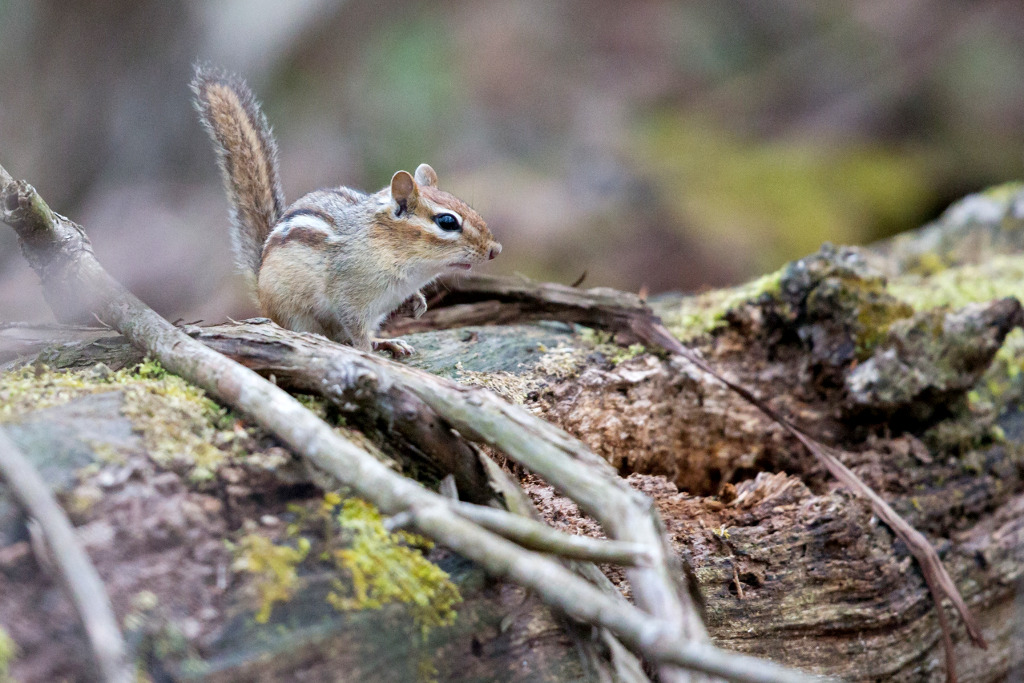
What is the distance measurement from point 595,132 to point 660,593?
28.9 feet

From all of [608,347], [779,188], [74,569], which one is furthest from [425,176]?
[779,188]

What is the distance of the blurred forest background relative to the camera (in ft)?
23.2

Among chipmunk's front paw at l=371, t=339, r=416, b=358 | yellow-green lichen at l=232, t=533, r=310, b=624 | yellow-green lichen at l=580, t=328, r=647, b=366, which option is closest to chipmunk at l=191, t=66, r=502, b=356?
chipmunk's front paw at l=371, t=339, r=416, b=358

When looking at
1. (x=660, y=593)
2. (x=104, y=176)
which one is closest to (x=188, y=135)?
(x=104, y=176)

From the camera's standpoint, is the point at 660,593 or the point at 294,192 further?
the point at 294,192

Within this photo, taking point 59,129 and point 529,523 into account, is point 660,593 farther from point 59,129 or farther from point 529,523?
point 59,129

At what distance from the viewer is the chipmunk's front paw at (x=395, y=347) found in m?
2.83

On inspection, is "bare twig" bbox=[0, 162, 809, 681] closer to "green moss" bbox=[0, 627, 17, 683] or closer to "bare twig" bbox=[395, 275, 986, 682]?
"green moss" bbox=[0, 627, 17, 683]

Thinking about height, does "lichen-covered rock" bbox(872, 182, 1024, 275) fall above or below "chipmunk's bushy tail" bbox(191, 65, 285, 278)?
above

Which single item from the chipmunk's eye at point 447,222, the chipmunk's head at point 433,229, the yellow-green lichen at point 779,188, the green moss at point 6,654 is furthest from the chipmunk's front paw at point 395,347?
the yellow-green lichen at point 779,188

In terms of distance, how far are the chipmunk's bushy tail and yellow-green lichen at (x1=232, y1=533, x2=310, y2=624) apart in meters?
1.99

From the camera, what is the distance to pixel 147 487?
156 centimetres

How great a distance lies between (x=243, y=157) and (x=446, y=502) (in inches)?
88.1

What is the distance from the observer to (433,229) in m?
3.10
